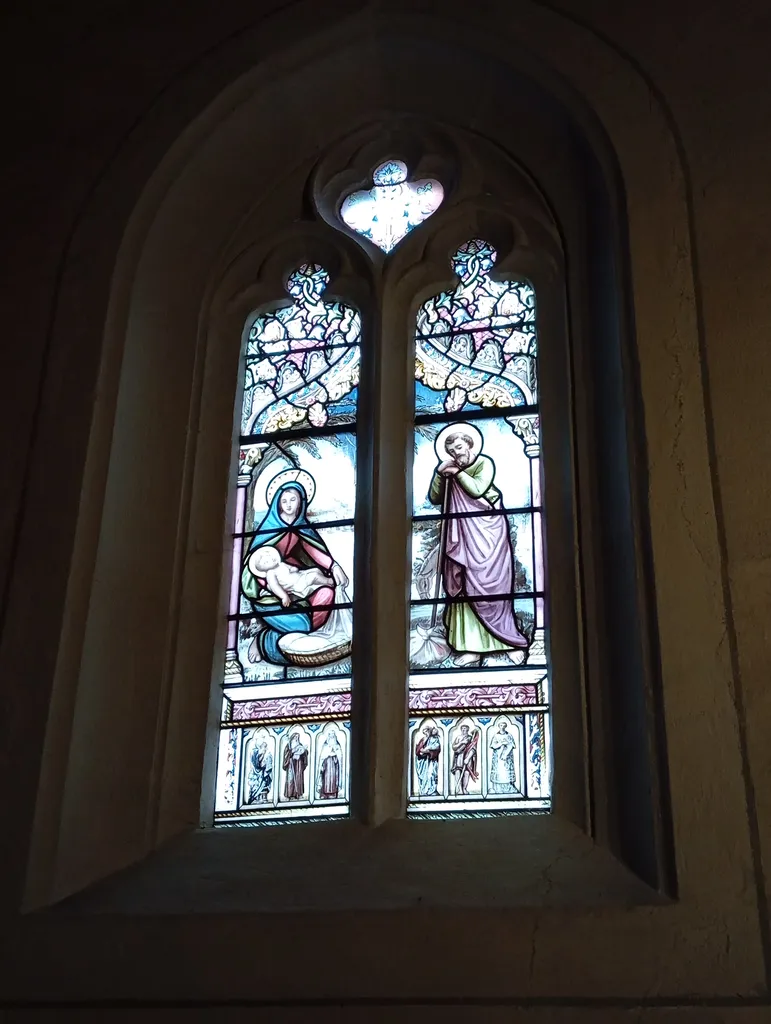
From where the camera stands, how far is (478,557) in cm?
352

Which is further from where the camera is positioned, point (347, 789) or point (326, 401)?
point (326, 401)

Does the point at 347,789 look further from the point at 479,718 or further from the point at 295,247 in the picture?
the point at 295,247

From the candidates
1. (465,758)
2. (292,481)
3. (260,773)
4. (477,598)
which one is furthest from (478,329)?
(260,773)

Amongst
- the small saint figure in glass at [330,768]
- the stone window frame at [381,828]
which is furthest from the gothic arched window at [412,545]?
the stone window frame at [381,828]

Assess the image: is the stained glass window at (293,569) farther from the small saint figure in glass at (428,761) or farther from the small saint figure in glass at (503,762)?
the small saint figure in glass at (503,762)

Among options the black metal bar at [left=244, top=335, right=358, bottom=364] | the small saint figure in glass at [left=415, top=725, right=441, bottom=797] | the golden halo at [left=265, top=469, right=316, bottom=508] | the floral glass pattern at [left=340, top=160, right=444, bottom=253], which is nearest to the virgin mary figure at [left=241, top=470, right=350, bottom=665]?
the golden halo at [left=265, top=469, right=316, bottom=508]

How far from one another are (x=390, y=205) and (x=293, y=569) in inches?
56.7

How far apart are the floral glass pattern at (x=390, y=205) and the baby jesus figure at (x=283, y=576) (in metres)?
1.19

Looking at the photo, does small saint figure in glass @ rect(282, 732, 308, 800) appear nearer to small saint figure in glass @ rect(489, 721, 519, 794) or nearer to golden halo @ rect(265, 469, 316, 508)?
small saint figure in glass @ rect(489, 721, 519, 794)

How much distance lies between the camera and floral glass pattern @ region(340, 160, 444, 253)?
13.7 feet

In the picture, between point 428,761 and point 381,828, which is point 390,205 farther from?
point 381,828

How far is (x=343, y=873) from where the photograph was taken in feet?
9.71
